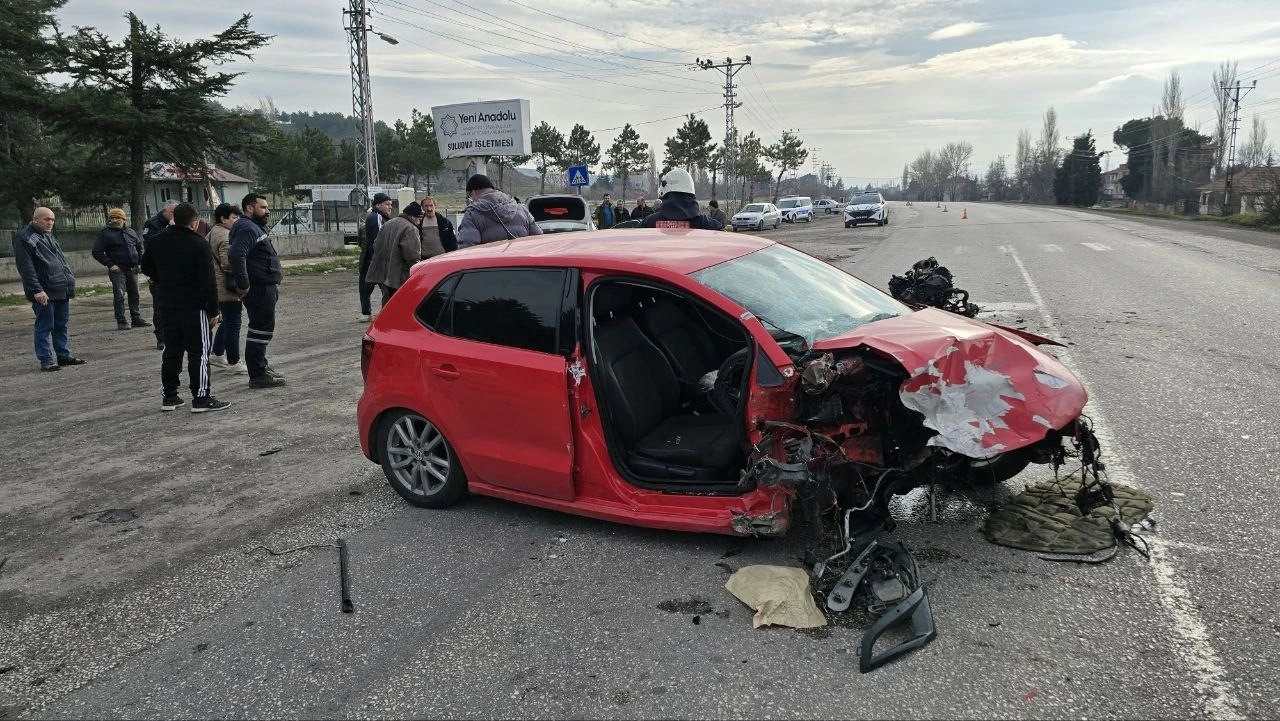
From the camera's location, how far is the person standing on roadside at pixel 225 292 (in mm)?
8273

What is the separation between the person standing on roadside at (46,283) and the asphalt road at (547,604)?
3.95 metres

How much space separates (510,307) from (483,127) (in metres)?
27.4

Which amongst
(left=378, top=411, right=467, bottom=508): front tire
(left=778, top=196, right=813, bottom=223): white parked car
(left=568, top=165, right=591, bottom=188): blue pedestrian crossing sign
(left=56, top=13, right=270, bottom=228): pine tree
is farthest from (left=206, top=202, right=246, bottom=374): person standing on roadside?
(left=778, top=196, right=813, bottom=223): white parked car

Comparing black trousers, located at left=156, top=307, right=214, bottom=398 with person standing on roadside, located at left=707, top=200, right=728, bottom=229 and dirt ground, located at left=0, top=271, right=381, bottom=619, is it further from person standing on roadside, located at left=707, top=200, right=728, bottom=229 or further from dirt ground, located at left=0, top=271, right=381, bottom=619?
person standing on roadside, located at left=707, top=200, right=728, bottom=229

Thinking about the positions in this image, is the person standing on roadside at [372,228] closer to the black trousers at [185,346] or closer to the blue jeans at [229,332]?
the blue jeans at [229,332]

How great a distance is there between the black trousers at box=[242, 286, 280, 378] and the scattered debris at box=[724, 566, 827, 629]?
20.2 feet

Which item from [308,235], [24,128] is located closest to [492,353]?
[308,235]

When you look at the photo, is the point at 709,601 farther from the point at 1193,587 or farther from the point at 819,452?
the point at 1193,587

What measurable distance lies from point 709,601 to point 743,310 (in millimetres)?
1336

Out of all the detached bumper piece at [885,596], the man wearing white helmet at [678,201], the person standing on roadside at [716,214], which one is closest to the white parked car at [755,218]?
the person standing on roadside at [716,214]

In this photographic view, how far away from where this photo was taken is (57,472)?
18.3ft

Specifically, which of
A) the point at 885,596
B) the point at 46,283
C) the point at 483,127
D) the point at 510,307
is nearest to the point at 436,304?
the point at 510,307

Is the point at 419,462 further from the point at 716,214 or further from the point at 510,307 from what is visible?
the point at 716,214

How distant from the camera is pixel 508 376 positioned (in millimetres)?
4148
